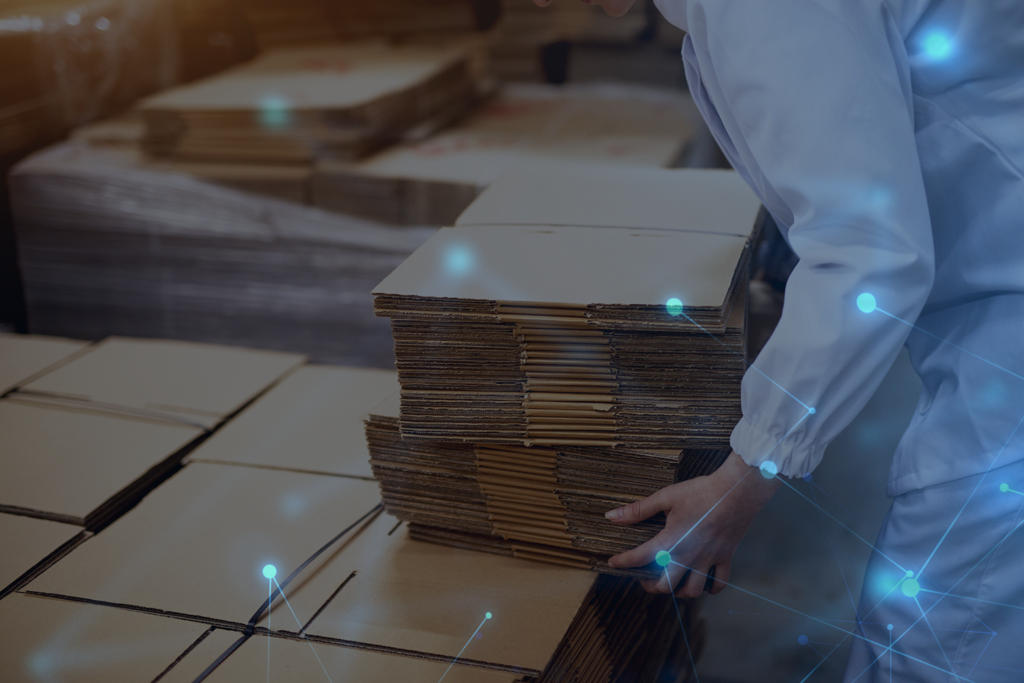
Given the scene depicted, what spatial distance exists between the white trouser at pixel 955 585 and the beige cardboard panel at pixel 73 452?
1.47 m

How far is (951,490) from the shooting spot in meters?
1.21

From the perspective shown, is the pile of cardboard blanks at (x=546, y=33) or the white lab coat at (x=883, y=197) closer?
the white lab coat at (x=883, y=197)

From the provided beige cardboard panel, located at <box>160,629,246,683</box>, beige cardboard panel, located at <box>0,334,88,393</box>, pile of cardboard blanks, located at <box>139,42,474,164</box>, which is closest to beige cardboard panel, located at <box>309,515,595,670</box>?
beige cardboard panel, located at <box>160,629,246,683</box>

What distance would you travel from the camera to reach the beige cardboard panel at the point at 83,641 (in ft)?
4.33

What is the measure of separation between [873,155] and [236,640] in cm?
120

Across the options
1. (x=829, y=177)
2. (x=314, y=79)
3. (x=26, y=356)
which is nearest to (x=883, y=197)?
(x=829, y=177)

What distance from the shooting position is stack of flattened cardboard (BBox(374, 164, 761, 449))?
1.28 metres

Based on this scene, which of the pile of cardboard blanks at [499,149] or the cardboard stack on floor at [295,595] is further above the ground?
the pile of cardboard blanks at [499,149]

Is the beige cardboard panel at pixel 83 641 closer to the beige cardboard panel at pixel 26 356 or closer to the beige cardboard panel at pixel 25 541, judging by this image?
the beige cardboard panel at pixel 25 541

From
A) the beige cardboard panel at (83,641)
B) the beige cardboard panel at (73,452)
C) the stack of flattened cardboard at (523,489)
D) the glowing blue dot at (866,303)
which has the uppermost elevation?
the glowing blue dot at (866,303)

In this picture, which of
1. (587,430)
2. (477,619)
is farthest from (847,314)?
(477,619)

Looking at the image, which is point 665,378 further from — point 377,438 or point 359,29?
point 359,29

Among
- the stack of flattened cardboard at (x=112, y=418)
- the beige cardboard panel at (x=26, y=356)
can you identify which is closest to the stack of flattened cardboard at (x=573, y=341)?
the stack of flattened cardboard at (x=112, y=418)

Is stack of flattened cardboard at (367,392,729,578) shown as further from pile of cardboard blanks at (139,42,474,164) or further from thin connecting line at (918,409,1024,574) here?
pile of cardboard blanks at (139,42,474,164)
